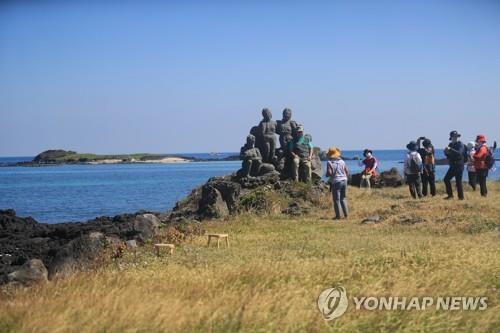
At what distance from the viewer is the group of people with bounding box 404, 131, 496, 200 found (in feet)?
70.4

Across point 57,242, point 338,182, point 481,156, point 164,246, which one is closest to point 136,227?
point 164,246

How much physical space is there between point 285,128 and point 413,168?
669 cm

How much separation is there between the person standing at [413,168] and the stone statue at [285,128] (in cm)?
607

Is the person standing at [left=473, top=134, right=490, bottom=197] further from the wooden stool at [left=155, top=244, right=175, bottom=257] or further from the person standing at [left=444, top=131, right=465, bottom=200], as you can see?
the wooden stool at [left=155, top=244, right=175, bottom=257]

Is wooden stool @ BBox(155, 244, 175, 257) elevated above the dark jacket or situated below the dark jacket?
below

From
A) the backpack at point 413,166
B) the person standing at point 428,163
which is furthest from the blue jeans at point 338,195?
the person standing at point 428,163

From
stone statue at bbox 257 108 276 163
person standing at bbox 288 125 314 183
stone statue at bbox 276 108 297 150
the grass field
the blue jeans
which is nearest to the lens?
the grass field

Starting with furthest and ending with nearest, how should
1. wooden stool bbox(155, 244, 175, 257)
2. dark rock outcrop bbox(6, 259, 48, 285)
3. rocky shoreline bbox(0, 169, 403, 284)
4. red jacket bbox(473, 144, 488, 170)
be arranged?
red jacket bbox(473, 144, 488, 170) → wooden stool bbox(155, 244, 175, 257) → rocky shoreline bbox(0, 169, 403, 284) → dark rock outcrop bbox(6, 259, 48, 285)

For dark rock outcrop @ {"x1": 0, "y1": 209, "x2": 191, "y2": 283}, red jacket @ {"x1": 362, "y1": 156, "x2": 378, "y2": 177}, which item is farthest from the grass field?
red jacket @ {"x1": 362, "y1": 156, "x2": 378, "y2": 177}

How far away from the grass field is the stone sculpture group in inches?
430

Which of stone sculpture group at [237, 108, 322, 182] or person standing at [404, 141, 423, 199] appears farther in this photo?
Answer: stone sculpture group at [237, 108, 322, 182]

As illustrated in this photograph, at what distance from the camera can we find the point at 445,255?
11203 millimetres

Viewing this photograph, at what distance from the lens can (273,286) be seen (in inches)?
367

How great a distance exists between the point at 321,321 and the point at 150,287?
2801 millimetres
